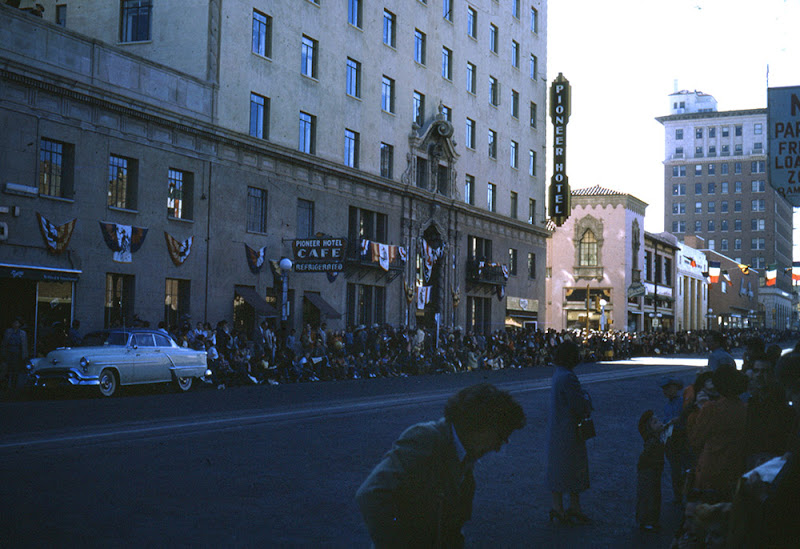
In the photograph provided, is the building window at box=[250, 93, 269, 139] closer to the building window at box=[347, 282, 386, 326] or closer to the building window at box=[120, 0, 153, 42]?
A: the building window at box=[120, 0, 153, 42]

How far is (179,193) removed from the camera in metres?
28.8

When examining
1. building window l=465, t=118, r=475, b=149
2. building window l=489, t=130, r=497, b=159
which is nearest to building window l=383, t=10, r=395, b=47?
building window l=465, t=118, r=475, b=149

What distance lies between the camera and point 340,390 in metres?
24.1

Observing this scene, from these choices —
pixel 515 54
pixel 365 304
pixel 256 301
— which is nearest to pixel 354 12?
pixel 365 304

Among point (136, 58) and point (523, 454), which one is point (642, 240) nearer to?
point (136, 58)

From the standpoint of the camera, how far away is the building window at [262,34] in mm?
32438

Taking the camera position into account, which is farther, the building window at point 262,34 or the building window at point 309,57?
the building window at point 309,57

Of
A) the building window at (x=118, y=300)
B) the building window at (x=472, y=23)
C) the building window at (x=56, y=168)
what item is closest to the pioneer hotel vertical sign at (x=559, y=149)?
the building window at (x=472, y=23)

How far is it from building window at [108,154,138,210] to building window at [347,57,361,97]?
12792 millimetres

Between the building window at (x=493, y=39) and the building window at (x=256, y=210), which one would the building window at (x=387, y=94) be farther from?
the building window at (x=493, y=39)

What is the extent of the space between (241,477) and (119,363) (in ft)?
38.4

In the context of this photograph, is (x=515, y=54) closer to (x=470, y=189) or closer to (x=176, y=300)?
(x=470, y=189)

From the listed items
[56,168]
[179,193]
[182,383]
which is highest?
[56,168]

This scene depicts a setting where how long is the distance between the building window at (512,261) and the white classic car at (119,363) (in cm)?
3026
